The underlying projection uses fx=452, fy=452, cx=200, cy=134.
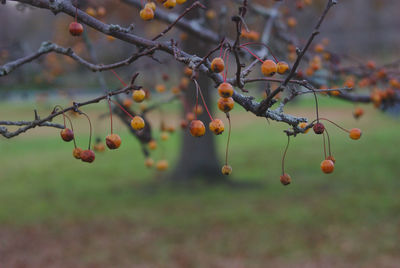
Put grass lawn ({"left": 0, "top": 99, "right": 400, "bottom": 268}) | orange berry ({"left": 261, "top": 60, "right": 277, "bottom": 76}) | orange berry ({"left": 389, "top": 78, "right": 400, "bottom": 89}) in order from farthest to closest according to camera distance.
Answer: grass lawn ({"left": 0, "top": 99, "right": 400, "bottom": 268}), orange berry ({"left": 389, "top": 78, "right": 400, "bottom": 89}), orange berry ({"left": 261, "top": 60, "right": 277, "bottom": 76})

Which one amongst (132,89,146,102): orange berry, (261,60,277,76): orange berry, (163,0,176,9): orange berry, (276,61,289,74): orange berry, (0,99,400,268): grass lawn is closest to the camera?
(261,60,277,76): orange berry

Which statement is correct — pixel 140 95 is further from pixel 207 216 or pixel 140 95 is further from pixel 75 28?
pixel 207 216

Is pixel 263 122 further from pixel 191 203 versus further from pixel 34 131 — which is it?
pixel 191 203

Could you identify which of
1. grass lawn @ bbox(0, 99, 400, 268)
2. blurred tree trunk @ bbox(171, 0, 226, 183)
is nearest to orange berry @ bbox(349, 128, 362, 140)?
grass lawn @ bbox(0, 99, 400, 268)

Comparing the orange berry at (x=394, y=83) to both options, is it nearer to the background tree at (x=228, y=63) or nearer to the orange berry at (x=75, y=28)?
the background tree at (x=228, y=63)

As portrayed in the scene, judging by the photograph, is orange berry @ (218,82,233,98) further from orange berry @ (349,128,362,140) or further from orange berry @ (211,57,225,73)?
orange berry @ (349,128,362,140)

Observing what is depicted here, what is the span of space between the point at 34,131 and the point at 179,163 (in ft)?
48.8

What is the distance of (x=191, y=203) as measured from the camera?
9.30 metres

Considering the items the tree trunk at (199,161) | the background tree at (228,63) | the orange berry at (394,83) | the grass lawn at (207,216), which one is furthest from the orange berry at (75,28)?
Result: the tree trunk at (199,161)

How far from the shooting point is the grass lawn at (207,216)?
6.78 m

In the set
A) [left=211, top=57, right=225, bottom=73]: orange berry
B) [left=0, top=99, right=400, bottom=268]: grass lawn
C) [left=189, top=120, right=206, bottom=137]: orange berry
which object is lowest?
[left=0, top=99, right=400, bottom=268]: grass lawn

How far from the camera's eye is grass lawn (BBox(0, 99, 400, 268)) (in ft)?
22.2

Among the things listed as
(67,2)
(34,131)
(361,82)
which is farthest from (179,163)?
(34,131)

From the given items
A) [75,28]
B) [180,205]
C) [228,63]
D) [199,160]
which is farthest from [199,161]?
[75,28]
